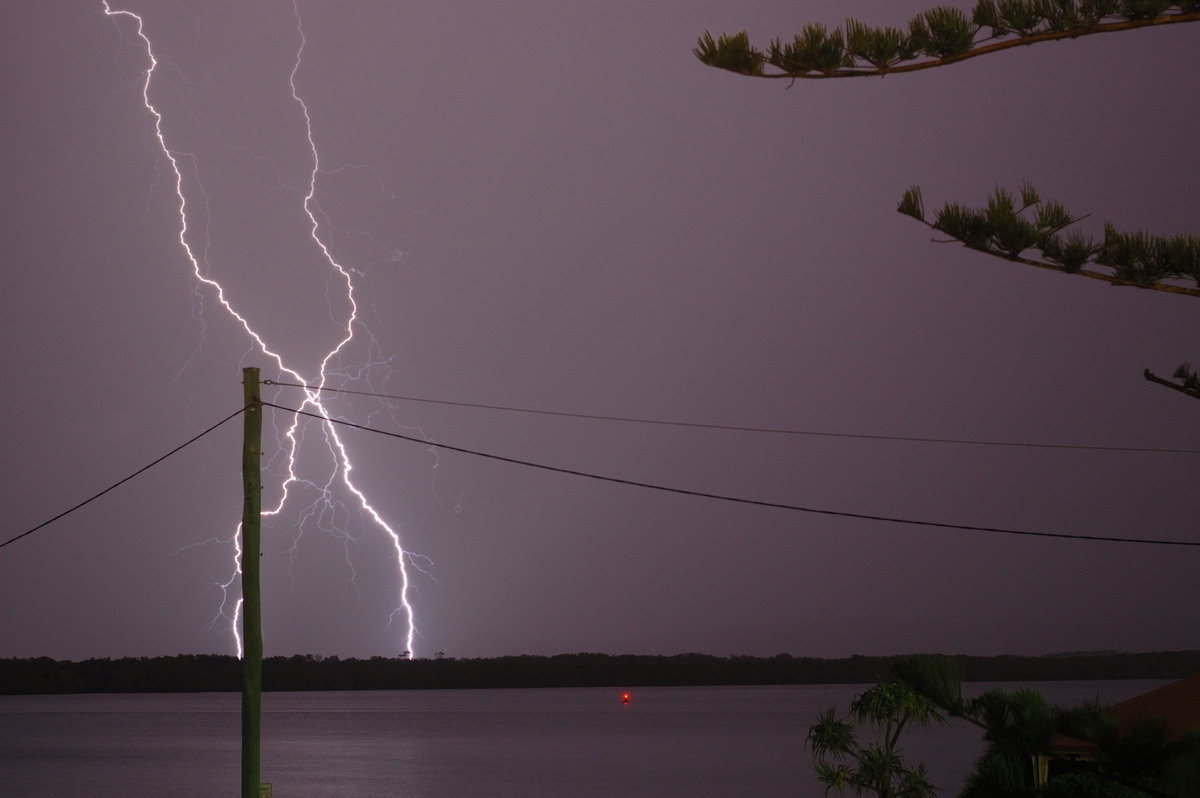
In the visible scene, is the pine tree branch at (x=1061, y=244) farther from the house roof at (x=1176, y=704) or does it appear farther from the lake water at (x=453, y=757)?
the lake water at (x=453, y=757)

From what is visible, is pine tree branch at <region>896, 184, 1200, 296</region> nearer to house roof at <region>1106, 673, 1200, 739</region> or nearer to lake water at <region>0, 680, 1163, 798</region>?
house roof at <region>1106, 673, 1200, 739</region>

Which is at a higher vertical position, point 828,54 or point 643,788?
point 828,54

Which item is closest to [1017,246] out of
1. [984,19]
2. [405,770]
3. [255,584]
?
[984,19]

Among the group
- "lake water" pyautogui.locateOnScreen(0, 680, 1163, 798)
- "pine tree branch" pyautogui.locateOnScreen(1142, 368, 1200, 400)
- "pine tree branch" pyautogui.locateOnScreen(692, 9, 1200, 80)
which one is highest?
"pine tree branch" pyautogui.locateOnScreen(692, 9, 1200, 80)

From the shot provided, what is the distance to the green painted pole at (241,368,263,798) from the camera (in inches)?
472

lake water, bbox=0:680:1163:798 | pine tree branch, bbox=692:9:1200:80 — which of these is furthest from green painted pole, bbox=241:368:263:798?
lake water, bbox=0:680:1163:798

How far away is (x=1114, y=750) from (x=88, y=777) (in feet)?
207

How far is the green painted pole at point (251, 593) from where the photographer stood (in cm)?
1200

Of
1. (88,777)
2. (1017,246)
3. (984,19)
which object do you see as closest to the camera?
(984,19)

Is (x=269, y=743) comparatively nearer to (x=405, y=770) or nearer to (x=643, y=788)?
(x=405, y=770)

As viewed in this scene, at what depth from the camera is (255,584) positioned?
39.5 ft

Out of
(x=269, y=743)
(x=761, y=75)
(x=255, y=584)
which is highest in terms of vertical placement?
(x=761, y=75)

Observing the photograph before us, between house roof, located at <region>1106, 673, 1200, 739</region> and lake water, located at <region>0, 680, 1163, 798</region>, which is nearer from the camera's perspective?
house roof, located at <region>1106, 673, 1200, 739</region>

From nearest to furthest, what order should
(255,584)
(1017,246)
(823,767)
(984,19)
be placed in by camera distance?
(984,19), (1017,246), (255,584), (823,767)
